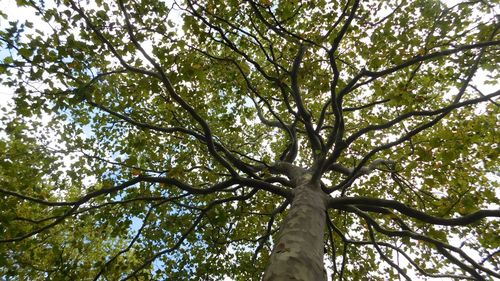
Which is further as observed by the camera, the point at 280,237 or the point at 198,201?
the point at 198,201

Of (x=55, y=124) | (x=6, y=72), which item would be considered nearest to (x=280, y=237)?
(x=6, y=72)

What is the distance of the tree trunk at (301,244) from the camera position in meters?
2.71

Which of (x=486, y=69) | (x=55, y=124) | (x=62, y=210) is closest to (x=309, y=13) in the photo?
(x=486, y=69)

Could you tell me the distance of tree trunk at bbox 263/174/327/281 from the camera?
271cm

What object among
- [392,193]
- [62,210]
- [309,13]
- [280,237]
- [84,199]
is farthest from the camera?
[392,193]

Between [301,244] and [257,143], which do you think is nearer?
[301,244]

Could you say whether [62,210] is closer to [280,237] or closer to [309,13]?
[280,237]

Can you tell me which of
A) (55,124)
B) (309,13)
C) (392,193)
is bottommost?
(55,124)

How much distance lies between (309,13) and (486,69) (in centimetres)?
348

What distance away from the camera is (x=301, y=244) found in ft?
10.4

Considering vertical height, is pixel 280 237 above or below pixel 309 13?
below

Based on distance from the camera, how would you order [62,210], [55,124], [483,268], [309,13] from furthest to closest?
[55,124], [309,13], [62,210], [483,268]

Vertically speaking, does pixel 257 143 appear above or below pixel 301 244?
above

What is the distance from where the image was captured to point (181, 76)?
5.68 meters
